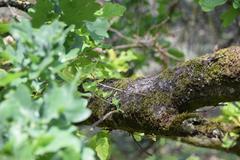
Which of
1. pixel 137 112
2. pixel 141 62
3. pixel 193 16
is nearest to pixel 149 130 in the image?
pixel 137 112

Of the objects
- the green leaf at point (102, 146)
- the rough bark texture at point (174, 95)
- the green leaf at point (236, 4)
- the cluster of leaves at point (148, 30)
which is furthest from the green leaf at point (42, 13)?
the cluster of leaves at point (148, 30)

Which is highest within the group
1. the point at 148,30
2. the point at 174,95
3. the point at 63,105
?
the point at 63,105

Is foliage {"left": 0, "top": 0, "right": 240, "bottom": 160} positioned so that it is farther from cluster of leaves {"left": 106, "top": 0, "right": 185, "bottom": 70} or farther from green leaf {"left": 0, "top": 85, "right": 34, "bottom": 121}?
cluster of leaves {"left": 106, "top": 0, "right": 185, "bottom": 70}

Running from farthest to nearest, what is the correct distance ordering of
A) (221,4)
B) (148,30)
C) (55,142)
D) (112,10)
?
(148,30), (221,4), (112,10), (55,142)

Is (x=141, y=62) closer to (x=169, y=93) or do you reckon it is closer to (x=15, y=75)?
(x=169, y=93)

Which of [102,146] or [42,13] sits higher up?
[42,13]

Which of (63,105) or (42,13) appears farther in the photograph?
(42,13)

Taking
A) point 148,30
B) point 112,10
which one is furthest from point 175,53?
point 112,10

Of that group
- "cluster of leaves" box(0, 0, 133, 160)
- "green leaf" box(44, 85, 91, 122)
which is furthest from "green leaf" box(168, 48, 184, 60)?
"green leaf" box(44, 85, 91, 122)

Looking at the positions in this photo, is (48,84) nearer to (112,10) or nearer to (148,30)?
(112,10)
